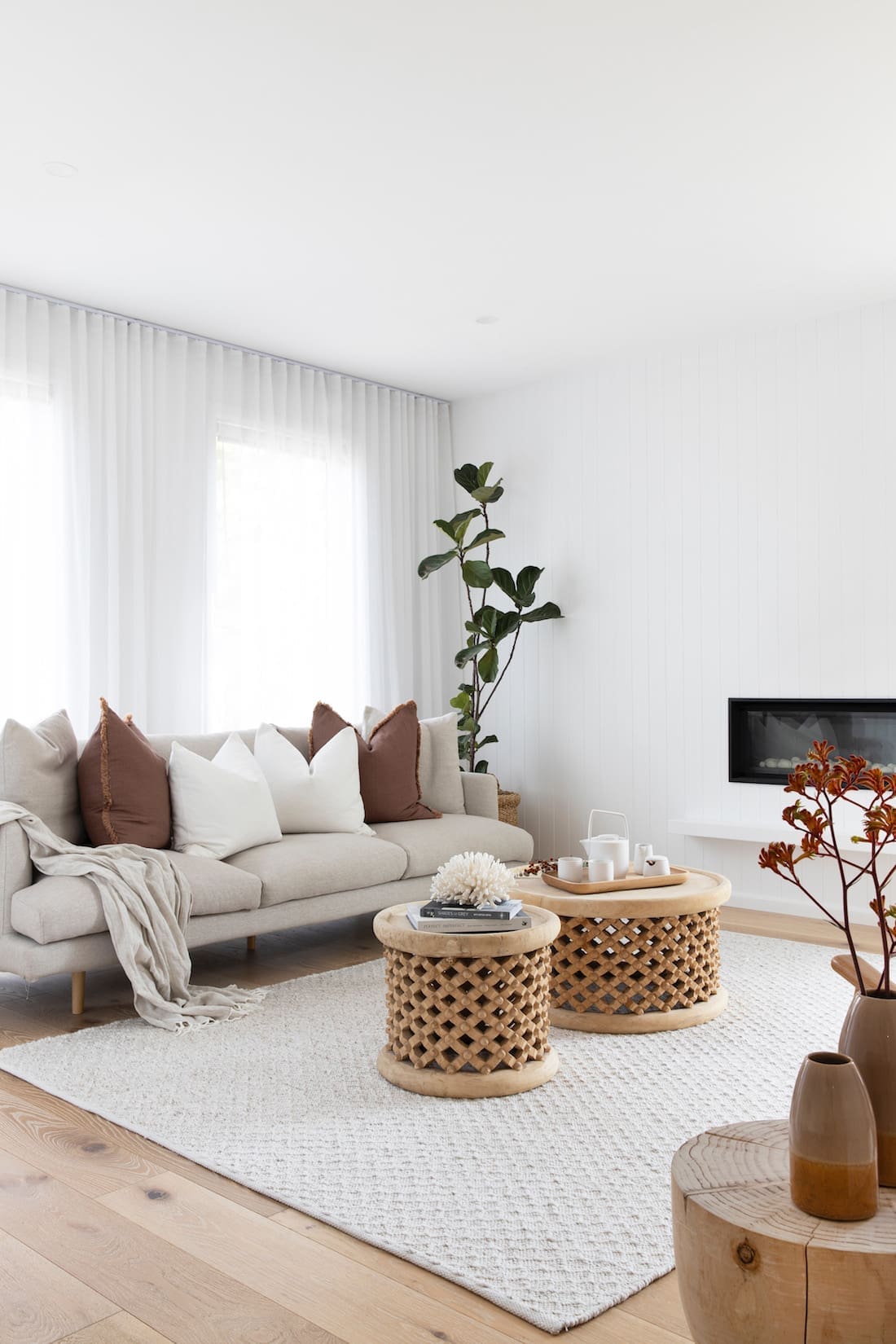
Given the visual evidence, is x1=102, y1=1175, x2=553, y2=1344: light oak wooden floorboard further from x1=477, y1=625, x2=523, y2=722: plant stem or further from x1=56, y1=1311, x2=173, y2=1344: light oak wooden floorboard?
x1=477, y1=625, x2=523, y2=722: plant stem

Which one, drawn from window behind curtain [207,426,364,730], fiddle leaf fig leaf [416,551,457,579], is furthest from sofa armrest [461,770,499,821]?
fiddle leaf fig leaf [416,551,457,579]

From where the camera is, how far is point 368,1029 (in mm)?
3293

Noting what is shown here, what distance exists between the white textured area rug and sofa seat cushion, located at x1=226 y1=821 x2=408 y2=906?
0.40m

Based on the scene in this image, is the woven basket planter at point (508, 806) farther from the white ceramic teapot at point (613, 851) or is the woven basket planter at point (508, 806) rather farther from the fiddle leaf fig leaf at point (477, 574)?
the white ceramic teapot at point (613, 851)

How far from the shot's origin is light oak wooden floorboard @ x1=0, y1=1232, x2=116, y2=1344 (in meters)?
1.72

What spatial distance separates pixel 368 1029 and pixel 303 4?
2.80 metres

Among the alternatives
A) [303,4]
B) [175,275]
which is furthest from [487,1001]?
[175,275]

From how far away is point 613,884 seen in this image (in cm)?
337

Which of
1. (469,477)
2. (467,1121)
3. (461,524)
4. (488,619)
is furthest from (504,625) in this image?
(467,1121)

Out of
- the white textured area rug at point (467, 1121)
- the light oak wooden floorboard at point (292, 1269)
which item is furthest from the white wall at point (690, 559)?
the light oak wooden floorboard at point (292, 1269)

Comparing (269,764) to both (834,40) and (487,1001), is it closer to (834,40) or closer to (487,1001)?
(487,1001)

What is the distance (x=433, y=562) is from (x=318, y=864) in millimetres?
2495

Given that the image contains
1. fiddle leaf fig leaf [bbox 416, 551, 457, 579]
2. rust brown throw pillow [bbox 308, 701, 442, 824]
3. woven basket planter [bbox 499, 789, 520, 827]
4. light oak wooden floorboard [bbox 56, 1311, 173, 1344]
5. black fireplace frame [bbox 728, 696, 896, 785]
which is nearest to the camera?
light oak wooden floorboard [bbox 56, 1311, 173, 1344]

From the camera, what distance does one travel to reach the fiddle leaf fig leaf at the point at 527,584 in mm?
6059
